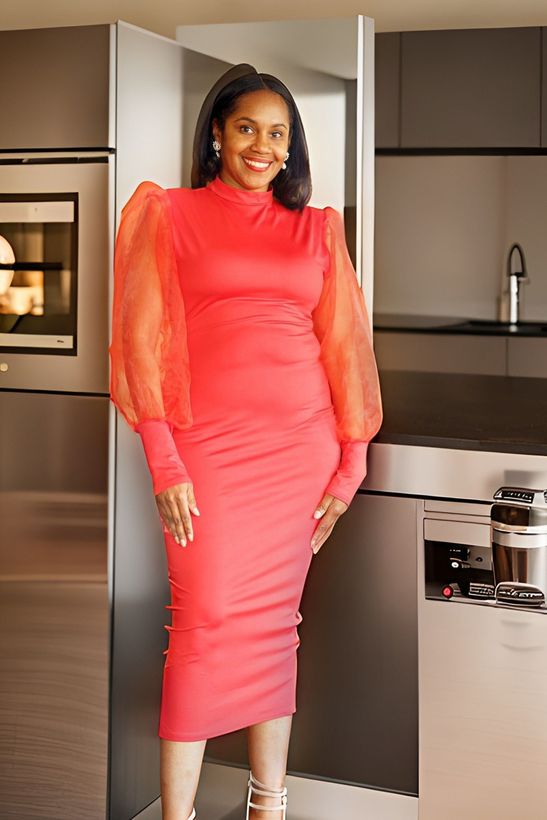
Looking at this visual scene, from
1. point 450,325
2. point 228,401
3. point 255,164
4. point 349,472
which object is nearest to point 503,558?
point 349,472

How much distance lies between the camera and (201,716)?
6.91ft

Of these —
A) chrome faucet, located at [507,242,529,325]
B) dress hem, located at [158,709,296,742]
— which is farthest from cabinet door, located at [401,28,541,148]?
dress hem, located at [158,709,296,742]

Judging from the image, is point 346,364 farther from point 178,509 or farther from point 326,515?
point 178,509

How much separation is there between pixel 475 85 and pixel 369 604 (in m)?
1.49

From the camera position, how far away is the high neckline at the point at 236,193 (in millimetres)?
A: 2156

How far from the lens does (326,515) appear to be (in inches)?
87.4

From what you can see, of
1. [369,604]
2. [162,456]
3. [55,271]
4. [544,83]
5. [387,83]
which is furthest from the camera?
[387,83]

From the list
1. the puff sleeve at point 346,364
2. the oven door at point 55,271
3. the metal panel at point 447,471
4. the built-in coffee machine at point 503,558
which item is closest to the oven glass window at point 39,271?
the oven door at point 55,271

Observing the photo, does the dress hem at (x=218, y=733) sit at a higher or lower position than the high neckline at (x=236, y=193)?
lower

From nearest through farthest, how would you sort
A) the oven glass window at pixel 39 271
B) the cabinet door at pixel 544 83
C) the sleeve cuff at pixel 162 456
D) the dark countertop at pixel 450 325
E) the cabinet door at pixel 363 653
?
the sleeve cuff at pixel 162 456, the oven glass window at pixel 39 271, the cabinet door at pixel 363 653, the cabinet door at pixel 544 83, the dark countertop at pixel 450 325

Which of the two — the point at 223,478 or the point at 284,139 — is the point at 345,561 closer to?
the point at 223,478

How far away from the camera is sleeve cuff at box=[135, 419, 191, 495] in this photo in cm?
206

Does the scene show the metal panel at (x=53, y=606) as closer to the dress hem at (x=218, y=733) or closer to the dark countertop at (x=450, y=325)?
the dress hem at (x=218, y=733)

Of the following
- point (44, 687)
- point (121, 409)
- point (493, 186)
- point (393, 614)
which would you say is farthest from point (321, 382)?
point (493, 186)
